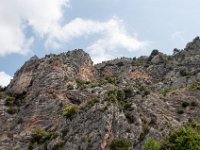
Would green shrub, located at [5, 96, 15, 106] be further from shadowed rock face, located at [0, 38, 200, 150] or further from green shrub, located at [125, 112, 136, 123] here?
green shrub, located at [125, 112, 136, 123]

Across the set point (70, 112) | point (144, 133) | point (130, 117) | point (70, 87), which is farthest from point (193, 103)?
point (70, 87)

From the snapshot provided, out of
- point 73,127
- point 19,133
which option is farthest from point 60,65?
point 73,127

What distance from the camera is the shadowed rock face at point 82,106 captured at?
192 feet

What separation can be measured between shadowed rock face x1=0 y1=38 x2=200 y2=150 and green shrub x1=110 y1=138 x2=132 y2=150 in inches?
24.5

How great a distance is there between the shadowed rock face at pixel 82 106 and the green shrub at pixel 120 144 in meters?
0.62

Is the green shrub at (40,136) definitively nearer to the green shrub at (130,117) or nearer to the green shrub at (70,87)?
the green shrub at (130,117)

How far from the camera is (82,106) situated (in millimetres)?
66062

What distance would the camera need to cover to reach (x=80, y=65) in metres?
95.8

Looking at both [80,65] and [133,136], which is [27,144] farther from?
[80,65]

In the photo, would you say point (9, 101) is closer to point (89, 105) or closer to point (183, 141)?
point (89, 105)

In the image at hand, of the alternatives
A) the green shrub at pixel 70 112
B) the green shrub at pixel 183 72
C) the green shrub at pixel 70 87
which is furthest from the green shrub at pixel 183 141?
the green shrub at pixel 183 72

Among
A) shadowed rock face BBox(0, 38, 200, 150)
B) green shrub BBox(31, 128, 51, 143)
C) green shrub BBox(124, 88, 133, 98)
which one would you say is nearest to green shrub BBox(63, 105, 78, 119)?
shadowed rock face BBox(0, 38, 200, 150)

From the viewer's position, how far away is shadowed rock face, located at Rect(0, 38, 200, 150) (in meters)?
58.4

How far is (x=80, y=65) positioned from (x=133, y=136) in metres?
41.1
